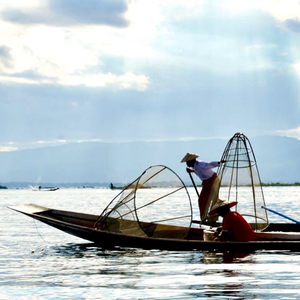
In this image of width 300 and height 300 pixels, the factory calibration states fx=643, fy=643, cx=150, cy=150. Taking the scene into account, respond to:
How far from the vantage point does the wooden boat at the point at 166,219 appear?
1614 cm

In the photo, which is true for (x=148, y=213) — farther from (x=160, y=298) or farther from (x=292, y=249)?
(x=160, y=298)

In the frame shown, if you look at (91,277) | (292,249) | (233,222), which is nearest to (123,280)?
(91,277)

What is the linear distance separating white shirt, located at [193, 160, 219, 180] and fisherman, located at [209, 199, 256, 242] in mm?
2278

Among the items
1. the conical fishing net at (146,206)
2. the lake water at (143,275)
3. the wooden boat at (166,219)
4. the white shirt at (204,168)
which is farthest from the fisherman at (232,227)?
the white shirt at (204,168)

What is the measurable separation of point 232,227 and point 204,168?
8.86 ft

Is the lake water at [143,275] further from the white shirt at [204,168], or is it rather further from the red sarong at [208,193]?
the white shirt at [204,168]

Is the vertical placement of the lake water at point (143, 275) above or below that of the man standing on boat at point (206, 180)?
below

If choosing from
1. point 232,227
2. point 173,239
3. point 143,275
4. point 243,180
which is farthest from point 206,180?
point 143,275

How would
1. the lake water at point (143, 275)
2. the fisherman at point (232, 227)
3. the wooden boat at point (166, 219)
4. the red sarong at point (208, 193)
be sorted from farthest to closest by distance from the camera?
the red sarong at point (208, 193) < the wooden boat at point (166, 219) < the fisherman at point (232, 227) < the lake water at point (143, 275)

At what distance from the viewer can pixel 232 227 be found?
15.4 meters

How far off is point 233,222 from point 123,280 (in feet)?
12.6

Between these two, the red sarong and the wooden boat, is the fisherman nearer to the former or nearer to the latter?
the wooden boat

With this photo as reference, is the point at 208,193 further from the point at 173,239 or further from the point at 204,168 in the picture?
the point at 173,239

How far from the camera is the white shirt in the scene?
57.8ft
